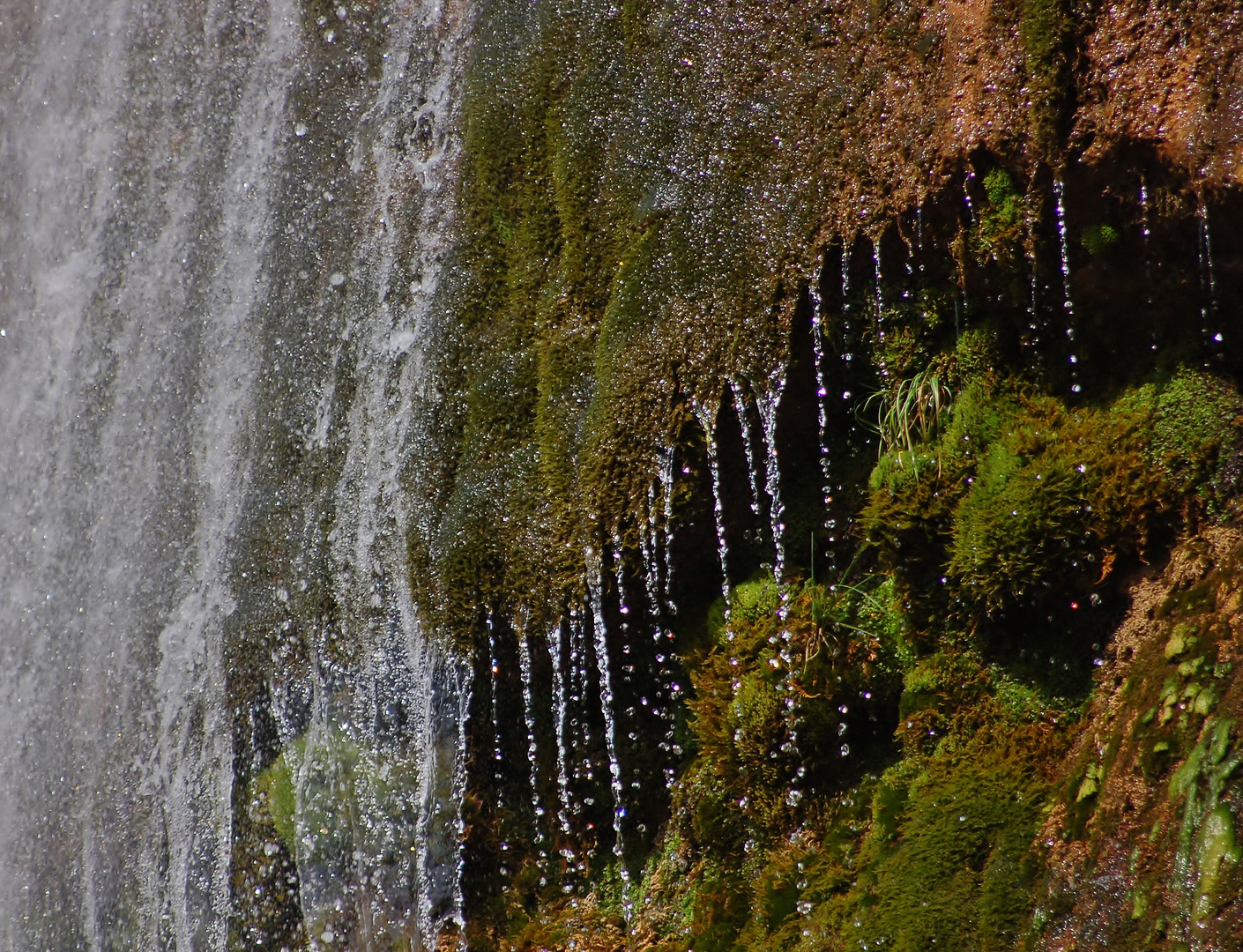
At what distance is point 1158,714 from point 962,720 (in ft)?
3.42

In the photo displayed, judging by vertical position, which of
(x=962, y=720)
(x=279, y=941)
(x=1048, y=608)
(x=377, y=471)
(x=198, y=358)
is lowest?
(x=279, y=941)

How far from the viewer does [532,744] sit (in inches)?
211

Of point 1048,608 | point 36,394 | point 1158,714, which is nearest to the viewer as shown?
point 1158,714

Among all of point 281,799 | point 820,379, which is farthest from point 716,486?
point 281,799

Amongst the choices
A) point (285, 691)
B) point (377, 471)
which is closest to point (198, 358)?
point (377, 471)

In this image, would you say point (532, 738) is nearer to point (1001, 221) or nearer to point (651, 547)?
point (651, 547)

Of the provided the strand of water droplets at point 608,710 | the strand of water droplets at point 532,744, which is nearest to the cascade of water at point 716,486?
the strand of water droplets at point 608,710

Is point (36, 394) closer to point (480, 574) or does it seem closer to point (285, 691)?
point (285, 691)

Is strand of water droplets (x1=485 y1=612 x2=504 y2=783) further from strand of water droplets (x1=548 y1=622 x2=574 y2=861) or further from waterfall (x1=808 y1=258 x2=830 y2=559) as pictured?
waterfall (x1=808 y1=258 x2=830 y2=559)

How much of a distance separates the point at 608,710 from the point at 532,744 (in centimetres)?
52

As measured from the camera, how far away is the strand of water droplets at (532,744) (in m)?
5.14

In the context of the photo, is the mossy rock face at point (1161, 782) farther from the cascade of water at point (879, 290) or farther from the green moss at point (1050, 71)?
the green moss at point (1050, 71)

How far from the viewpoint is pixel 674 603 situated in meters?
5.01

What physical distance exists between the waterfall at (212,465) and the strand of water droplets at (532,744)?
380mm
